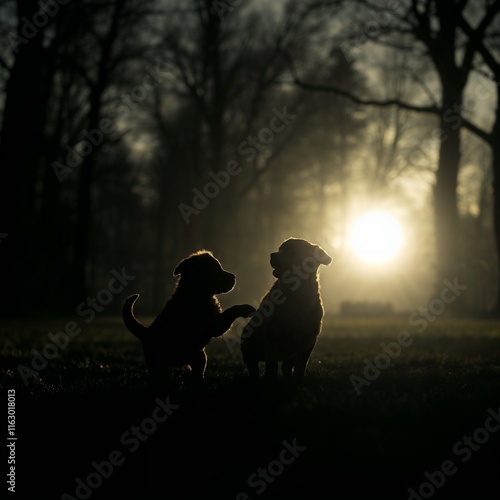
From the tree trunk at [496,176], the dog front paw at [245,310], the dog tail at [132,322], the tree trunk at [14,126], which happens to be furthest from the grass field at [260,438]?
the tree trunk at [496,176]

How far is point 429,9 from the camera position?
20562mm

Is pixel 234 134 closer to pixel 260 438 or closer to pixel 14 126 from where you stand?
pixel 14 126

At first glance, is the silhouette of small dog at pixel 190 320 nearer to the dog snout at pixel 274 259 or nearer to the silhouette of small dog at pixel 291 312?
the silhouette of small dog at pixel 291 312

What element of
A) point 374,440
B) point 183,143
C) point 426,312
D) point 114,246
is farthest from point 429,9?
point 114,246

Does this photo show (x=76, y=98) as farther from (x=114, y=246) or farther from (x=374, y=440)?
(x=374, y=440)

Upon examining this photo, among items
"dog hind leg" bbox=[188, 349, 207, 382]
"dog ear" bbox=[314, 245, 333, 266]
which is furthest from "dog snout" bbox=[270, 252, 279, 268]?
"dog hind leg" bbox=[188, 349, 207, 382]

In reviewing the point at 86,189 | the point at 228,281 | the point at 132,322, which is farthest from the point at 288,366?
the point at 86,189

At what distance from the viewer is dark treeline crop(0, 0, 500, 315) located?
20.2m

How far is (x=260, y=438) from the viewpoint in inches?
221

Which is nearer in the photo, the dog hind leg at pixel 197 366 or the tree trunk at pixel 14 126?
the dog hind leg at pixel 197 366

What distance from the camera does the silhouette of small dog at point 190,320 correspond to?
697 cm

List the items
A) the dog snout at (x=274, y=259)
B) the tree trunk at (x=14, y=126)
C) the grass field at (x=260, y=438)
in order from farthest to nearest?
the tree trunk at (x=14, y=126)
the dog snout at (x=274, y=259)
the grass field at (x=260, y=438)

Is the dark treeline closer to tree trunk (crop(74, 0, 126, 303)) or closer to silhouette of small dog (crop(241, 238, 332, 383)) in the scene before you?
tree trunk (crop(74, 0, 126, 303))

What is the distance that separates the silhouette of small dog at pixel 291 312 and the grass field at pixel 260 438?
335 millimetres
